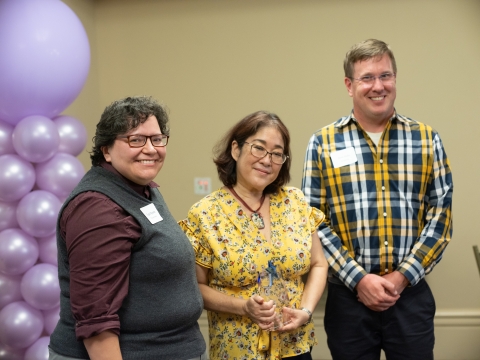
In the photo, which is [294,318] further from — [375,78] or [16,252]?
[16,252]

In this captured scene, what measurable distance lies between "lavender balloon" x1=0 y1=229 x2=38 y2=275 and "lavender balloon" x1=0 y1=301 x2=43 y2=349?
7.1 inches

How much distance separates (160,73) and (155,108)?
2629mm

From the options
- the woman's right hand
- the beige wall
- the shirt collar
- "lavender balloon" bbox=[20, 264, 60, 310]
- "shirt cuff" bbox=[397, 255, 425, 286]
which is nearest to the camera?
the woman's right hand

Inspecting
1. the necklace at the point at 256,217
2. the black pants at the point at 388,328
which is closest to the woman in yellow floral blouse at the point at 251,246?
the necklace at the point at 256,217

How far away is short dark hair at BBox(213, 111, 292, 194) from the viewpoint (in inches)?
82.3

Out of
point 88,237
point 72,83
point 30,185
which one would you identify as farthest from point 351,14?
point 88,237

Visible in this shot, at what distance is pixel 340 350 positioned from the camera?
92.1 inches

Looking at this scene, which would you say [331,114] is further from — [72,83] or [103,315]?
[103,315]

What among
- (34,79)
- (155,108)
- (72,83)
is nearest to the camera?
(155,108)

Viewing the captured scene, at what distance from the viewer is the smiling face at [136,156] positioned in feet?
5.33

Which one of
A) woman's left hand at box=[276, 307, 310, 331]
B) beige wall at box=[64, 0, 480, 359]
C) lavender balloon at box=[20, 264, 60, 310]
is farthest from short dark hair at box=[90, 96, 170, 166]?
beige wall at box=[64, 0, 480, 359]

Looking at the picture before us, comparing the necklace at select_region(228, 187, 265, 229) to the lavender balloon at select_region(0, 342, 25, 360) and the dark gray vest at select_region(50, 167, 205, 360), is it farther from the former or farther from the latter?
the lavender balloon at select_region(0, 342, 25, 360)

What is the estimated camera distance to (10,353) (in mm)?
2805

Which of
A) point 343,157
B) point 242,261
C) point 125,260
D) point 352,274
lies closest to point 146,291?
point 125,260
